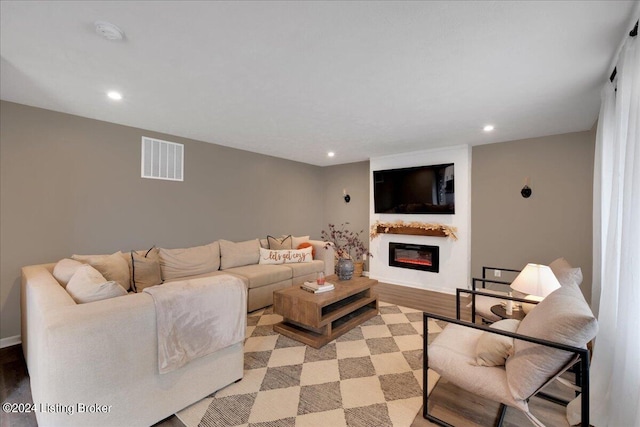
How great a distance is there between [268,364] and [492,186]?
417 cm

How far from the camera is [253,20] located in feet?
5.08

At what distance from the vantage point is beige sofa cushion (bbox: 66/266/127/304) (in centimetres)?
170

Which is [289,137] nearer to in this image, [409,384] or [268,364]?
[268,364]

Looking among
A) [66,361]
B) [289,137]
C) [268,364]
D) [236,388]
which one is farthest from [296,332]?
[289,137]

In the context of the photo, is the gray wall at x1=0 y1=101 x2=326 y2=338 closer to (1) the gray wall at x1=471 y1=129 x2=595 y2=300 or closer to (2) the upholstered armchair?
(2) the upholstered armchair

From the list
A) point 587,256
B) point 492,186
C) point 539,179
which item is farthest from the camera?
point 492,186

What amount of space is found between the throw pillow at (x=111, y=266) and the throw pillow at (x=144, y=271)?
0.21 ft

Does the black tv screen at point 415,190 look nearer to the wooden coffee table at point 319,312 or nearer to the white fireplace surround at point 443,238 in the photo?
the white fireplace surround at point 443,238

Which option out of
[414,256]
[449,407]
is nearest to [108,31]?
[449,407]

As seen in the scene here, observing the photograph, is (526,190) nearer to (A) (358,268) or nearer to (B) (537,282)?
(B) (537,282)

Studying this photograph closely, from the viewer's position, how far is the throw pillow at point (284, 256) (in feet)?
14.6

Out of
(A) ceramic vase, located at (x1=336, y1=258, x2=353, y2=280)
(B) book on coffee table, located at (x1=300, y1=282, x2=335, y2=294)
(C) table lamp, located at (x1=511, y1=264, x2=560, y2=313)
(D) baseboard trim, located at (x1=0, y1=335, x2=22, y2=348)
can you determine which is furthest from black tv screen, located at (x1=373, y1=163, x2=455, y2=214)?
(D) baseboard trim, located at (x1=0, y1=335, x2=22, y2=348)

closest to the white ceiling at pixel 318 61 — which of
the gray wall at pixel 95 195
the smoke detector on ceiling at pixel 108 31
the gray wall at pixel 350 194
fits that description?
the smoke detector on ceiling at pixel 108 31

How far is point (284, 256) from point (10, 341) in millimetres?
3189
